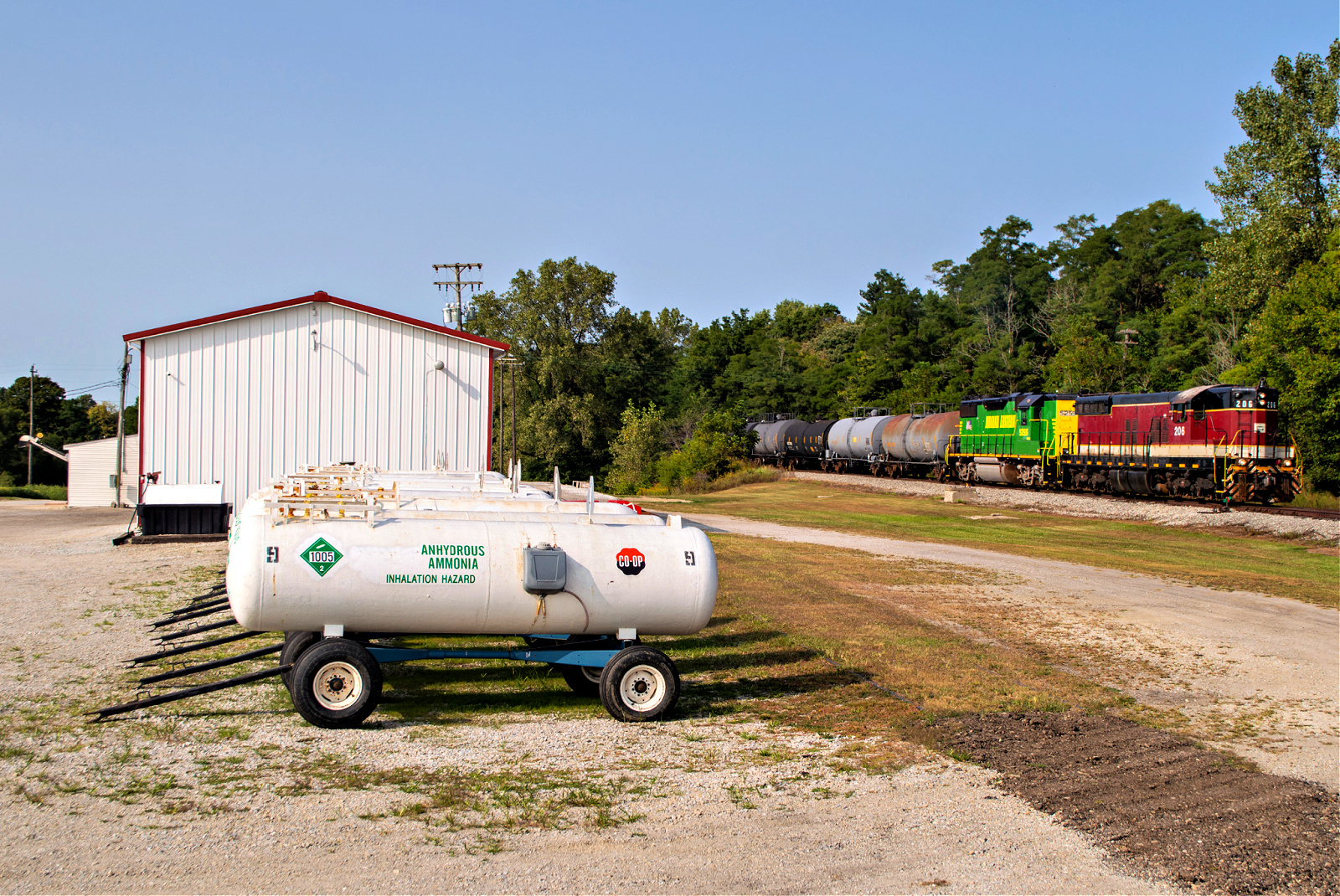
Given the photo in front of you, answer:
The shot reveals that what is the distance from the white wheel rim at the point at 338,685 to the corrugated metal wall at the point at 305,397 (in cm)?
1563

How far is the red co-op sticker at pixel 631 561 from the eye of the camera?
931 centimetres

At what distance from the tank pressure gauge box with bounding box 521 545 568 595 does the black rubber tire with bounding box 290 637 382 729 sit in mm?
1593

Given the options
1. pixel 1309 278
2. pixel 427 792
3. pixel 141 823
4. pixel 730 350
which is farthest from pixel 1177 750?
pixel 730 350

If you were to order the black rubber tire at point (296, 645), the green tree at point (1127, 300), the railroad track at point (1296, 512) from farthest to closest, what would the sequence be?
the green tree at point (1127, 300) < the railroad track at point (1296, 512) < the black rubber tire at point (296, 645)

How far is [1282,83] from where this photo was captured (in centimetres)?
4722

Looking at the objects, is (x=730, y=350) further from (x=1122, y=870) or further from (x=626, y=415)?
(x=1122, y=870)

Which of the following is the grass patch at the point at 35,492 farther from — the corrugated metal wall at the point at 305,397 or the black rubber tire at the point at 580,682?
the black rubber tire at the point at 580,682

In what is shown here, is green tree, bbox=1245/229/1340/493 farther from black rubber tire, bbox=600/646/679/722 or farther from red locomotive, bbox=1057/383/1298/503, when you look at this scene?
black rubber tire, bbox=600/646/679/722

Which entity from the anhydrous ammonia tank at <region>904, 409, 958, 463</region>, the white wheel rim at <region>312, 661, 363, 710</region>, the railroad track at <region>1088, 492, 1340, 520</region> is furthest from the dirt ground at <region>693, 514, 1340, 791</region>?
the anhydrous ammonia tank at <region>904, 409, 958, 463</region>

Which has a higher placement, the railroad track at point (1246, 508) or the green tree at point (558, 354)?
the green tree at point (558, 354)

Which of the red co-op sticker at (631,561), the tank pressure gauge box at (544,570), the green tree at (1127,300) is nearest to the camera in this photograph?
the tank pressure gauge box at (544,570)

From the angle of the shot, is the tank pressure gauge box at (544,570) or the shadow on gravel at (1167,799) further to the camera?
the tank pressure gauge box at (544,570)

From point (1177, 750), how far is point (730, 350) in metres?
97.0

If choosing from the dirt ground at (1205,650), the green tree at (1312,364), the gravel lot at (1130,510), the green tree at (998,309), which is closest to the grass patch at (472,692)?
the dirt ground at (1205,650)
